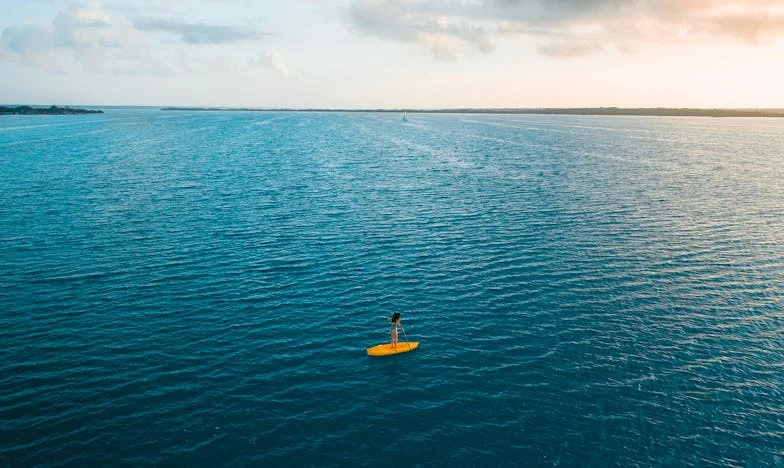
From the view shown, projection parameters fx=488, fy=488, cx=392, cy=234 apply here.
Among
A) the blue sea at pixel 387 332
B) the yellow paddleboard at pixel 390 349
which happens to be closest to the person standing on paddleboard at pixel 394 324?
the yellow paddleboard at pixel 390 349

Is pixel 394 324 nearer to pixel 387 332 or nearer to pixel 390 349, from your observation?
pixel 390 349

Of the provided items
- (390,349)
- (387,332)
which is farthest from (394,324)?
(387,332)

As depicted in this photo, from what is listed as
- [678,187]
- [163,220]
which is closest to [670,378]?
[163,220]

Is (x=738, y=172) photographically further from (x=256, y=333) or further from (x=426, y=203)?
(x=256, y=333)

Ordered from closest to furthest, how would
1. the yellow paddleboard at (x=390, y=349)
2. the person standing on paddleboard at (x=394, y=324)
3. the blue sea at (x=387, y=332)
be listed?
the blue sea at (x=387, y=332) → the person standing on paddleboard at (x=394, y=324) → the yellow paddleboard at (x=390, y=349)

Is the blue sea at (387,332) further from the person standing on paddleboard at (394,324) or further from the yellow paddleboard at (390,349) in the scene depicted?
the person standing on paddleboard at (394,324)

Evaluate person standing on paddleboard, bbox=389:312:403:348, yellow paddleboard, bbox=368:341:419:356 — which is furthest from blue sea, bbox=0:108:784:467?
person standing on paddleboard, bbox=389:312:403:348
